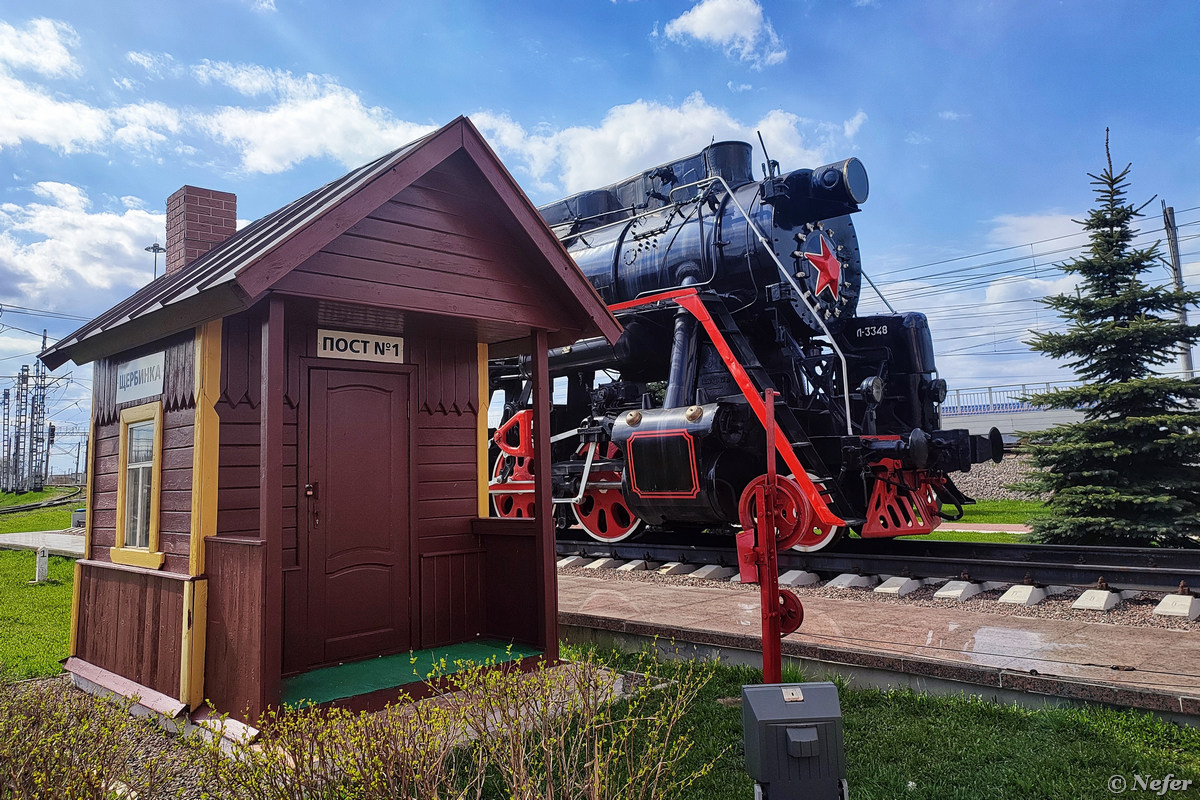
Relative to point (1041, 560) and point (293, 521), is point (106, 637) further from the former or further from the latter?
point (1041, 560)

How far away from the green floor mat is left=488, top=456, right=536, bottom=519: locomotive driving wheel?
196 inches

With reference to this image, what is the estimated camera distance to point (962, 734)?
13.4 ft

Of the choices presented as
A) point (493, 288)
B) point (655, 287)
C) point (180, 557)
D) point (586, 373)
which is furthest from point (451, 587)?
point (586, 373)

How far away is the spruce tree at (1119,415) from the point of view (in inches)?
373

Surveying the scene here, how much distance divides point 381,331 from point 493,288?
0.95 m

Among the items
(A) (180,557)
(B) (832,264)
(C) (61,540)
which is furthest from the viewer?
(C) (61,540)

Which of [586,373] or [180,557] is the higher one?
[586,373]

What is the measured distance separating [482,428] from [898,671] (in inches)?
135

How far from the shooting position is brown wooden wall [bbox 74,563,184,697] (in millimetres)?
4766

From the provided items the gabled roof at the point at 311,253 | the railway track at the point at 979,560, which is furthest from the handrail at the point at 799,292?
the gabled roof at the point at 311,253

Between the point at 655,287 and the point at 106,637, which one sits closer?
the point at 106,637

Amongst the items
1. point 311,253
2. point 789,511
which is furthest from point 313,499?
point 789,511

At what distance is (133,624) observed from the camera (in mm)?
5262

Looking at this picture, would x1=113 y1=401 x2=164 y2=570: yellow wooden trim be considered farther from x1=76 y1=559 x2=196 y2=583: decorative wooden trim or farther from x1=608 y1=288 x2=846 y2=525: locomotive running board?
x1=608 y1=288 x2=846 y2=525: locomotive running board
